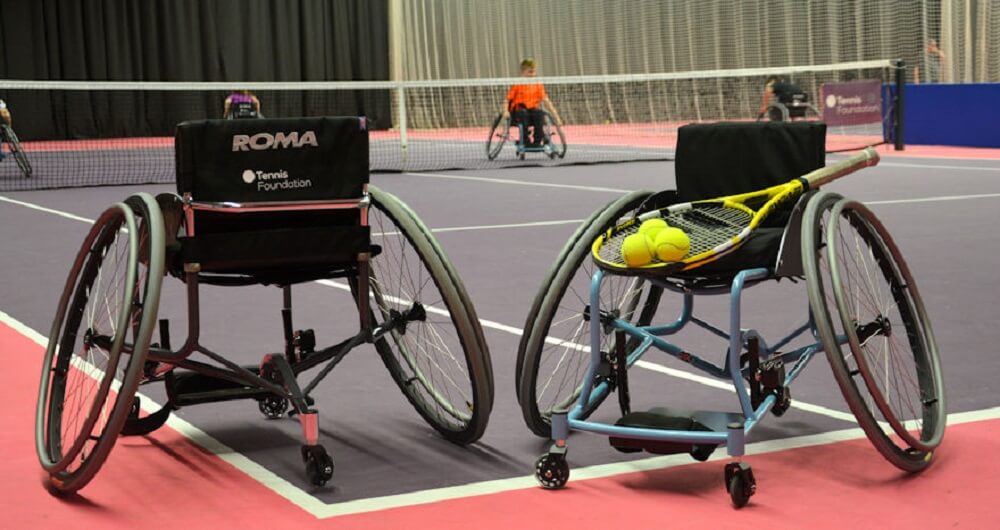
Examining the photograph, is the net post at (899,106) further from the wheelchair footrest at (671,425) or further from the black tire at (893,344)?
the wheelchair footrest at (671,425)

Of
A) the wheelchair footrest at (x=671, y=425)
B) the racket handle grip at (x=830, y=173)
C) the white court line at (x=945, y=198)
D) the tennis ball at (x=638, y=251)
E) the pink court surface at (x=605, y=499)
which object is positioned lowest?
the pink court surface at (x=605, y=499)

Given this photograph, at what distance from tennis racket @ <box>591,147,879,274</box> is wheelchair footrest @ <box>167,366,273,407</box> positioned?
1.00 metres

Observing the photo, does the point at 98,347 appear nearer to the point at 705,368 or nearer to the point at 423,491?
the point at 423,491

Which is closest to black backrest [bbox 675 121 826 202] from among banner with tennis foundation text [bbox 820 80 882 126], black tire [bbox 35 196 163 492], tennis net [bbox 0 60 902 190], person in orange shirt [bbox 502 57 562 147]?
black tire [bbox 35 196 163 492]

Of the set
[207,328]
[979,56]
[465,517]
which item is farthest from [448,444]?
[979,56]

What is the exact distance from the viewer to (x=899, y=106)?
16391 mm

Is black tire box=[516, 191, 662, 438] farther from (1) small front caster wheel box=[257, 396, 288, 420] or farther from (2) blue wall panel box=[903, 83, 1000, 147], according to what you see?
(2) blue wall panel box=[903, 83, 1000, 147]

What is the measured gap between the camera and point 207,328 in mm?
5746

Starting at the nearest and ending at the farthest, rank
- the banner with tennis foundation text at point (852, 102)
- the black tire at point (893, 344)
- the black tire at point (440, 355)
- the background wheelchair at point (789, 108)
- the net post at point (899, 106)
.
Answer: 1. the black tire at point (893, 344)
2. the black tire at point (440, 355)
3. the net post at point (899, 106)
4. the banner with tennis foundation text at point (852, 102)
5. the background wheelchair at point (789, 108)

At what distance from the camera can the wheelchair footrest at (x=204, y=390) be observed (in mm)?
3619

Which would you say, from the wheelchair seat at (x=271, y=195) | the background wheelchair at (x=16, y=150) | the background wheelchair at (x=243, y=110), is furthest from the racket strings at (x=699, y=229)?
the background wheelchair at (x=243, y=110)

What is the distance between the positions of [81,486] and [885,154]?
1451 centimetres

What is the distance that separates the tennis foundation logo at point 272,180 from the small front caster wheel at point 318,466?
703 millimetres

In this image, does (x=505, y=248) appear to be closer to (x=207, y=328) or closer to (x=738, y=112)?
(x=207, y=328)
